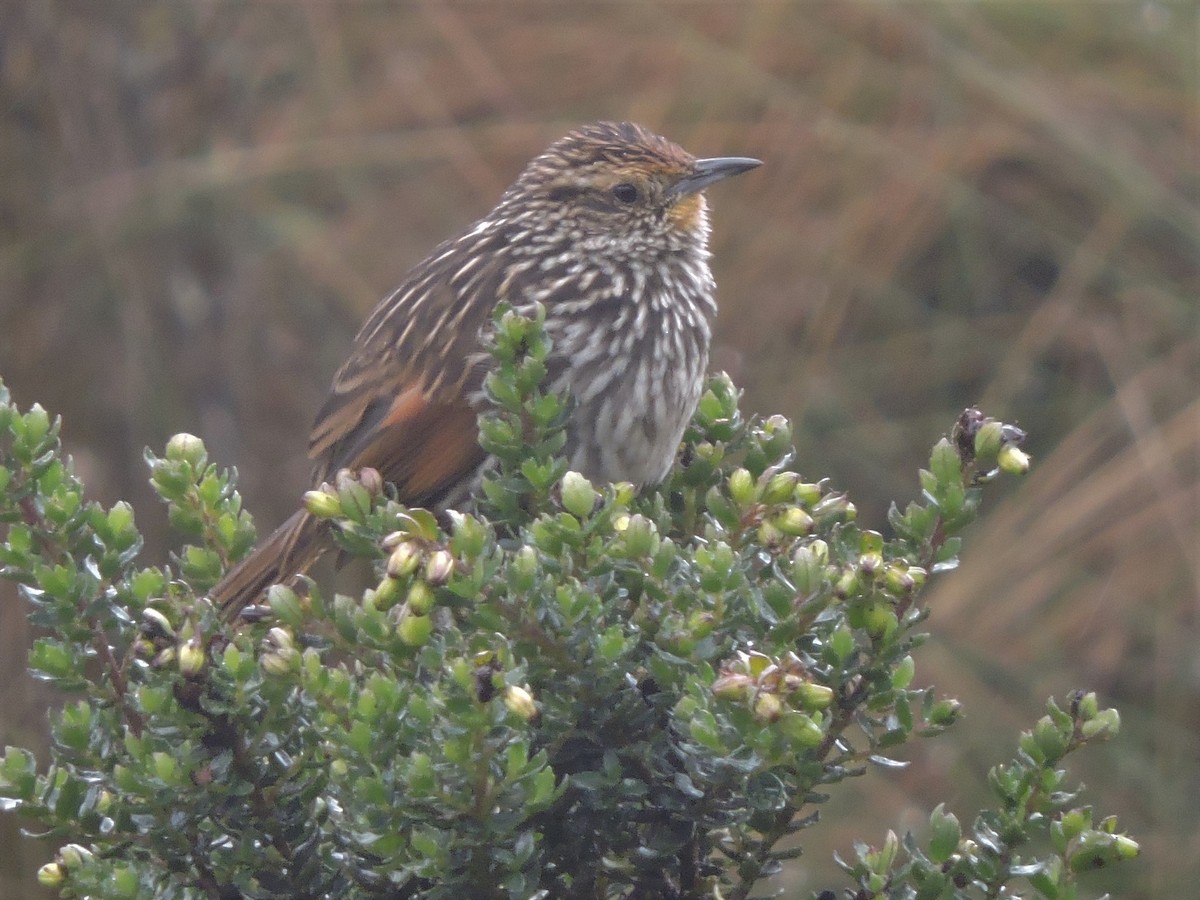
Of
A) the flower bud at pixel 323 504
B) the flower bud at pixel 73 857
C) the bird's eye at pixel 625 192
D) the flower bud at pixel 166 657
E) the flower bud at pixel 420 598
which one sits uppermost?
the bird's eye at pixel 625 192

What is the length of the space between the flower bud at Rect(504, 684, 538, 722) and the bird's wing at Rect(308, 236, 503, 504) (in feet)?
5.21

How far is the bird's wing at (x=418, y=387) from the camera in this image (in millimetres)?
3117

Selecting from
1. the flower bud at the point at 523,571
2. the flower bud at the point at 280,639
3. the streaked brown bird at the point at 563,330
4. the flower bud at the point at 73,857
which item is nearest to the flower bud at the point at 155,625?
the flower bud at the point at 280,639

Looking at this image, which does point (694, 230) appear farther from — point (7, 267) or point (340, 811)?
point (7, 267)

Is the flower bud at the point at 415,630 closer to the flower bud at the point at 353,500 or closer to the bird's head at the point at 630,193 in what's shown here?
the flower bud at the point at 353,500

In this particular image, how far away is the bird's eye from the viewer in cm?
355

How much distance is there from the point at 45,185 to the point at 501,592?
4.21m

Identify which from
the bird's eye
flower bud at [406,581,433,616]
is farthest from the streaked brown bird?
flower bud at [406,581,433,616]

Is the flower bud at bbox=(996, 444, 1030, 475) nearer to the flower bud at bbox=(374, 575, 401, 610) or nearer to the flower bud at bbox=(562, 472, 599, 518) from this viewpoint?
the flower bud at bbox=(562, 472, 599, 518)

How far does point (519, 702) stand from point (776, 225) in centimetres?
421

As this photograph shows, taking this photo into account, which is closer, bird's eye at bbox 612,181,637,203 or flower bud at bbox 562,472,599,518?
flower bud at bbox 562,472,599,518

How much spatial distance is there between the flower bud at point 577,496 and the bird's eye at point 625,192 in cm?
191

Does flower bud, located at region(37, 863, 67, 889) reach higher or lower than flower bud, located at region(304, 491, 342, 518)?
lower

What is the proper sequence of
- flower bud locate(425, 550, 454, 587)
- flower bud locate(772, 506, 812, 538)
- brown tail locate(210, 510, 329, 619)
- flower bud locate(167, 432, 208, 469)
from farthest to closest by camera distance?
brown tail locate(210, 510, 329, 619) < flower bud locate(167, 432, 208, 469) < flower bud locate(772, 506, 812, 538) < flower bud locate(425, 550, 454, 587)
